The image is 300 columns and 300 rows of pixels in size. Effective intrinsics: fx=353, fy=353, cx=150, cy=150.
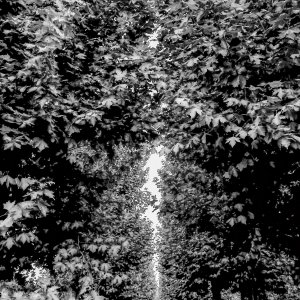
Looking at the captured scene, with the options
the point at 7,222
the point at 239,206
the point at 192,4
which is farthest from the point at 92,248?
the point at 192,4

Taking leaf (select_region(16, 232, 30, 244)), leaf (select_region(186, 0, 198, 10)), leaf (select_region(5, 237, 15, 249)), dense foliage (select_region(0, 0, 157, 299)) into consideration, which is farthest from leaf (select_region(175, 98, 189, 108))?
leaf (select_region(5, 237, 15, 249))

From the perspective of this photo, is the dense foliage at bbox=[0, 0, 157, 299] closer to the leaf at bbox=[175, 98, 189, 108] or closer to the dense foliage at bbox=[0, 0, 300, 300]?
the dense foliage at bbox=[0, 0, 300, 300]

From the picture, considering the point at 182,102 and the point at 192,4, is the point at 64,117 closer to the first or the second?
the point at 182,102

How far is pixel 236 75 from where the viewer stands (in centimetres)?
559

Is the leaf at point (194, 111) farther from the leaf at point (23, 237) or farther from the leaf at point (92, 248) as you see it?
the leaf at point (23, 237)

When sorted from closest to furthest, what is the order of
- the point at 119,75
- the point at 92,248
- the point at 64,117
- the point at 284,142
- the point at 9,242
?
1. the point at 9,242
2. the point at 284,142
3. the point at 64,117
4. the point at 119,75
5. the point at 92,248

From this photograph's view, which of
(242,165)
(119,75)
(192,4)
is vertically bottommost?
(242,165)

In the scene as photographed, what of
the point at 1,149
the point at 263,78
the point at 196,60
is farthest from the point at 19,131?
the point at 263,78

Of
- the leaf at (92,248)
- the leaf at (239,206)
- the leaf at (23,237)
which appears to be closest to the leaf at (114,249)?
the leaf at (92,248)

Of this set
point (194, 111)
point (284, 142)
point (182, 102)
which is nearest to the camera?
point (284, 142)

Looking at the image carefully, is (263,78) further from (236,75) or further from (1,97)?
(1,97)

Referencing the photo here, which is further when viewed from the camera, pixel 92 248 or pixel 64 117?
pixel 92 248

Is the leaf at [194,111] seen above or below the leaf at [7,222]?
above

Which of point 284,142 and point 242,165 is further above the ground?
point 242,165
